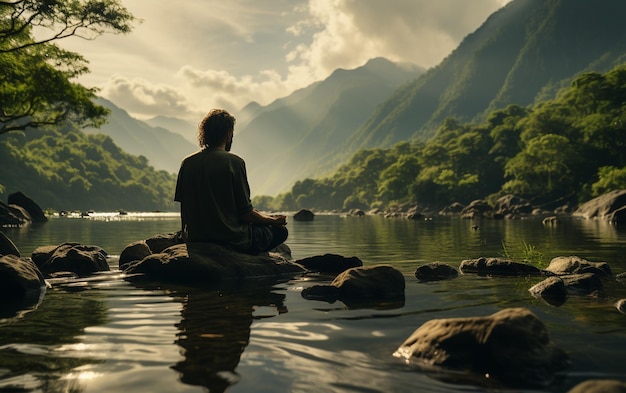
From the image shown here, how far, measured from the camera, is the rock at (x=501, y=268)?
10500mm

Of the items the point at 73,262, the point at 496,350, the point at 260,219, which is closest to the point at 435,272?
the point at 260,219

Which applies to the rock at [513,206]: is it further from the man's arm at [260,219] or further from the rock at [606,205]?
Answer: the man's arm at [260,219]

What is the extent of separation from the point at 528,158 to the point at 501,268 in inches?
3038

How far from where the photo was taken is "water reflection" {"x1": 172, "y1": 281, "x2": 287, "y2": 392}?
394 centimetres

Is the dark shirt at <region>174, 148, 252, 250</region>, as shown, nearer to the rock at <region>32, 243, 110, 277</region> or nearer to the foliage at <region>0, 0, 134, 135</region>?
the rock at <region>32, 243, 110, 277</region>

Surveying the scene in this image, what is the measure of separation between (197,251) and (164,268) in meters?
0.87

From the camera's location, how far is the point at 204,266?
30.1 feet

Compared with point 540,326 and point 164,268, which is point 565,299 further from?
point 164,268

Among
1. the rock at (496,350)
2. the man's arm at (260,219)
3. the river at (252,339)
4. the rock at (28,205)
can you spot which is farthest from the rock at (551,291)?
the rock at (28,205)

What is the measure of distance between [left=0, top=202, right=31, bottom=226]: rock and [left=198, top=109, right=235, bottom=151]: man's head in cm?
3916

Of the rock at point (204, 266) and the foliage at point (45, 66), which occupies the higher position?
the foliage at point (45, 66)

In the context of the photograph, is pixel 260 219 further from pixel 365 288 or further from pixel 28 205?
pixel 28 205

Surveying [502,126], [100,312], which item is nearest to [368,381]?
[100,312]

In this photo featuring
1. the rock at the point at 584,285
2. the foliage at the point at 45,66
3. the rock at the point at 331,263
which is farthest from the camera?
the foliage at the point at 45,66
